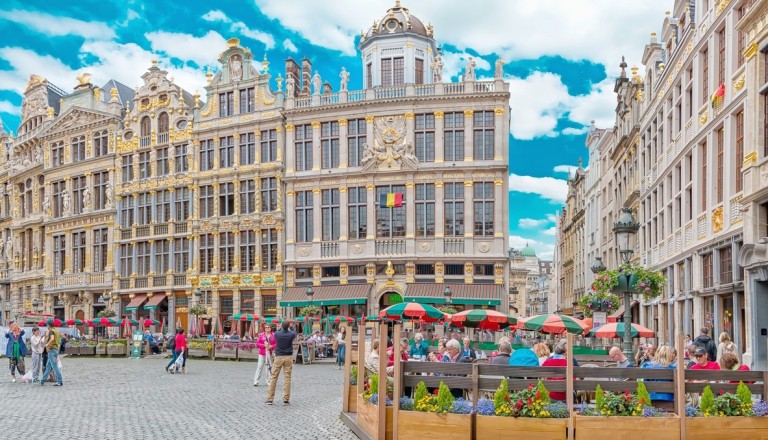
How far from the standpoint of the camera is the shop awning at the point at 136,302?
5278 cm

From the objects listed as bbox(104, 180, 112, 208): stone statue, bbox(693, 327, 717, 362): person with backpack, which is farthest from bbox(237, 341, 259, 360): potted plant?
bbox(104, 180, 112, 208): stone statue

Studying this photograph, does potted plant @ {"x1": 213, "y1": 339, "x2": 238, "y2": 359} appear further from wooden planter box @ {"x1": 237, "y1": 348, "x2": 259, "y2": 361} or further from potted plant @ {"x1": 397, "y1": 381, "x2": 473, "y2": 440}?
potted plant @ {"x1": 397, "y1": 381, "x2": 473, "y2": 440}

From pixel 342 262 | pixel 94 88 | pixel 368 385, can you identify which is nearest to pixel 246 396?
pixel 368 385

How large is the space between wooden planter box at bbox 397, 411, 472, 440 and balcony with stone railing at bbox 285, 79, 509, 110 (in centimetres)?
3467

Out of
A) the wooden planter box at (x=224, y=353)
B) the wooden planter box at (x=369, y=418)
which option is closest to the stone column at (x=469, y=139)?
the wooden planter box at (x=224, y=353)

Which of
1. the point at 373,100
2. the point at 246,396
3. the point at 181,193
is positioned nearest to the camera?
the point at 246,396

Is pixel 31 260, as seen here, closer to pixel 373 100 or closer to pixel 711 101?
pixel 373 100

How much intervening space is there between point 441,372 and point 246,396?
908cm

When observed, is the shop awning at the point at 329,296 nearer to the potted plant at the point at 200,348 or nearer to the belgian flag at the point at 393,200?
the belgian flag at the point at 393,200

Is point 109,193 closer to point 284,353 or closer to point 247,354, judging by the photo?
point 247,354

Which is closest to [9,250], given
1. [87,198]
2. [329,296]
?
[87,198]

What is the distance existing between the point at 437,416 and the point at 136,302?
45495mm

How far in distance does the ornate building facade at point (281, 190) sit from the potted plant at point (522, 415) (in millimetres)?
32513

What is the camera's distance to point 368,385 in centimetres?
1295
